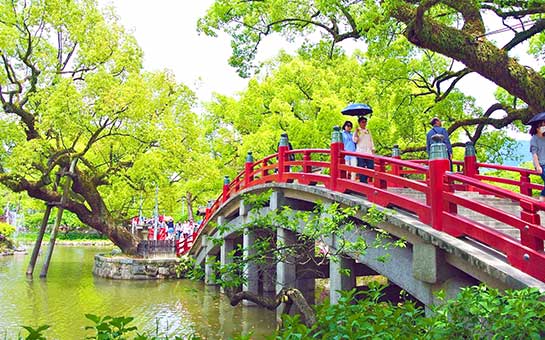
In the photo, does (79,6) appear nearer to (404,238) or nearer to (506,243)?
(404,238)

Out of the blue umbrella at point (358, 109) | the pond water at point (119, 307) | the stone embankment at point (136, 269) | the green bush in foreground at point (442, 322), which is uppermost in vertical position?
the blue umbrella at point (358, 109)

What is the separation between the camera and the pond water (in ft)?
38.2

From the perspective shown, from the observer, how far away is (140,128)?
768 inches

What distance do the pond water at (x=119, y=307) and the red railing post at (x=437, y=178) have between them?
5.26 m

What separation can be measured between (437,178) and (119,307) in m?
11.2

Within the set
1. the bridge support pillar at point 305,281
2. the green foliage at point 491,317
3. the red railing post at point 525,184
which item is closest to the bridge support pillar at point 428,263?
the green foliage at point 491,317

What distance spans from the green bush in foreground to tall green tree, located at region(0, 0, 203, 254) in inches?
631

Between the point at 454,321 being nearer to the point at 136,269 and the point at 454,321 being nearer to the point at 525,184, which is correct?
the point at 525,184

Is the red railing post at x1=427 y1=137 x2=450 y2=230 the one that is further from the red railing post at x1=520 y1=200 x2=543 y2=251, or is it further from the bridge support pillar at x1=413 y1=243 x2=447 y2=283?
the red railing post at x1=520 y1=200 x2=543 y2=251

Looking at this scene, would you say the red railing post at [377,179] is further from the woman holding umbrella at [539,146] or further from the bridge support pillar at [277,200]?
the bridge support pillar at [277,200]

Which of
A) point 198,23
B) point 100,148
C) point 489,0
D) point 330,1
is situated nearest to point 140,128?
point 100,148

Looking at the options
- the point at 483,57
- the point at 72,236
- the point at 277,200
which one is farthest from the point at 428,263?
the point at 72,236

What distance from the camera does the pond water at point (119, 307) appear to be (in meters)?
11.6

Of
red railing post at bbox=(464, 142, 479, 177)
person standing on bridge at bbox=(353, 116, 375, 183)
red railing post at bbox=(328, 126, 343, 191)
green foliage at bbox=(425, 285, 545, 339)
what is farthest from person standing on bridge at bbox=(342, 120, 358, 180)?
green foliage at bbox=(425, 285, 545, 339)
